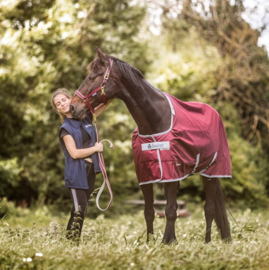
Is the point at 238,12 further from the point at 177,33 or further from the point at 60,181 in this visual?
the point at 60,181

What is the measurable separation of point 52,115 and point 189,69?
15.9ft

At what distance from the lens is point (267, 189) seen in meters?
12.7

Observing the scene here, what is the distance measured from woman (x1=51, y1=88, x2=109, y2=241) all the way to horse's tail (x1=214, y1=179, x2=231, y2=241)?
1696 millimetres

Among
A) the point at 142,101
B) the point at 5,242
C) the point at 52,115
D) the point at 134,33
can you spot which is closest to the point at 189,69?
the point at 134,33

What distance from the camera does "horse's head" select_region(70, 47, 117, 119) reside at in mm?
4098

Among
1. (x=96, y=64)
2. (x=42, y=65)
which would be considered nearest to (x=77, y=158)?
(x=96, y=64)

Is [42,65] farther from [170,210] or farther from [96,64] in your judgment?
[170,210]

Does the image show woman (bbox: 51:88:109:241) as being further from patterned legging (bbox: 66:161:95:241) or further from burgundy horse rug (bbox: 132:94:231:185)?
burgundy horse rug (bbox: 132:94:231:185)

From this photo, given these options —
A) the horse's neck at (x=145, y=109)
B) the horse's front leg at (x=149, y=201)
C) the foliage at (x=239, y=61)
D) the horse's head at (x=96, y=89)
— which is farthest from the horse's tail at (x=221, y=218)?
the foliage at (x=239, y=61)

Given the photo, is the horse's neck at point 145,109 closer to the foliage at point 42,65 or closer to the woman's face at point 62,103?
the woman's face at point 62,103

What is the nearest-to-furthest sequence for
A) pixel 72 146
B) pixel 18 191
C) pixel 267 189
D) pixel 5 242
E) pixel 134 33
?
pixel 5 242
pixel 72 146
pixel 18 191
pixel 134 33
pixel 267 189

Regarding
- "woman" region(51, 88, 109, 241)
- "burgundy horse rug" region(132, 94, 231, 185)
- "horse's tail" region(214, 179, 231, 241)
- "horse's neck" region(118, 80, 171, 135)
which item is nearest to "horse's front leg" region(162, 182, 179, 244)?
"burgundy horse rug" region(132, 94, 231, 185)

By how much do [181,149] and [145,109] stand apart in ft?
1.84

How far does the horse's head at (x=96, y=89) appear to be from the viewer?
161 inches
